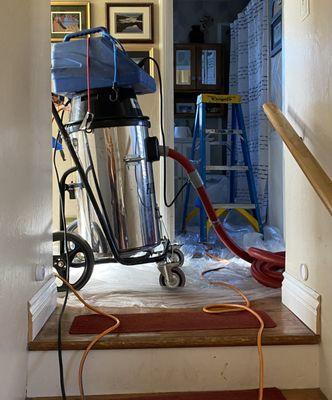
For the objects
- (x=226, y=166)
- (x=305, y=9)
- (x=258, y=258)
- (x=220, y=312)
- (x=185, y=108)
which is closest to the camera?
(x=305, y=9)

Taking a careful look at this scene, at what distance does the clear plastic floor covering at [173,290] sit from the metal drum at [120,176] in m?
0.21

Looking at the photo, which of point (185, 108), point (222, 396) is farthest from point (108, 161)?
point (185, 108)

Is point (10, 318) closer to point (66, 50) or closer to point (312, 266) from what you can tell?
point (312, 266)

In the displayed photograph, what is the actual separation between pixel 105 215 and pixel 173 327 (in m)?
0.77

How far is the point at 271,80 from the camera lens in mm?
4023

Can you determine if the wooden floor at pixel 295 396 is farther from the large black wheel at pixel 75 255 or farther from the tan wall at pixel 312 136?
the large black wheel at pixel 75 255

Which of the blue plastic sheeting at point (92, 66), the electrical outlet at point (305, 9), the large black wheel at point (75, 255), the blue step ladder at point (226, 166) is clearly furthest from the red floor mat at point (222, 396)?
the blue step ladder at point (226, 166)

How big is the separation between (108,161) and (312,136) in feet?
3.24

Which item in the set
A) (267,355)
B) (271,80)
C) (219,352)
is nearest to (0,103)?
(219,352)

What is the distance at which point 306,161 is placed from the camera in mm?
1221

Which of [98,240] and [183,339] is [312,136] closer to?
[183,339]

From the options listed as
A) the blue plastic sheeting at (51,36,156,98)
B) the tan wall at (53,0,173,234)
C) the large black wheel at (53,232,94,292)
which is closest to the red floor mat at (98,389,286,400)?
the large black wheel at (53,232,94,292)

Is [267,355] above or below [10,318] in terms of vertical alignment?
below

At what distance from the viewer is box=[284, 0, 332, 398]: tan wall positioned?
50.7 inches
